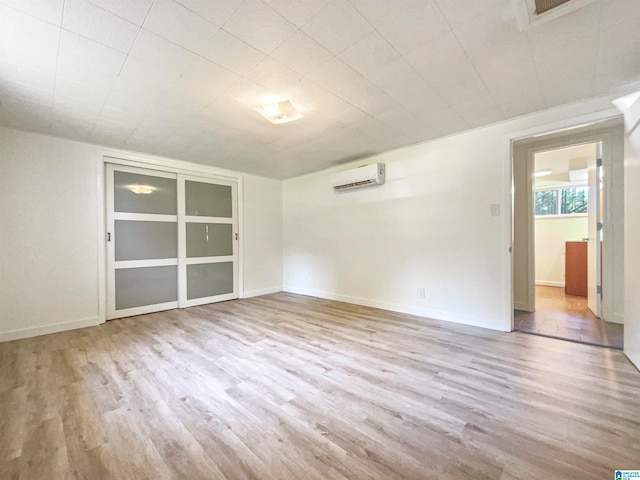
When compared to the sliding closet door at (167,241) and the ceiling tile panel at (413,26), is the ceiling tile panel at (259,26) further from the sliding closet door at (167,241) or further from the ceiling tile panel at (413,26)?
the sliding closet door at (167,241)

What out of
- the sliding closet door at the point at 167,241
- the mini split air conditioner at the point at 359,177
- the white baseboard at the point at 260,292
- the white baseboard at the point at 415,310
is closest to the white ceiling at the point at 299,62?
the mini split air conditioner at the point at 359,177

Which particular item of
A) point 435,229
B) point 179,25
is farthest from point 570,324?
point 179,25

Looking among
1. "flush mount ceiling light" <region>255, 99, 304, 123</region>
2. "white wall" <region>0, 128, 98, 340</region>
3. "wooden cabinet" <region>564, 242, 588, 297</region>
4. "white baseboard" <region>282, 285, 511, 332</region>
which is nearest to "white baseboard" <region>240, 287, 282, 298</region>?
"white baseboard" <region>282, 285, 511, 332</region>

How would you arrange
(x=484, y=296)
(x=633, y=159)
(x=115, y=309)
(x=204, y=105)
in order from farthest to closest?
(x=115, y=309)
(x=484, y=296)
(x=204, y=105)
(x=633, y=159)

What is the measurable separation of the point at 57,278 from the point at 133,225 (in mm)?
1034

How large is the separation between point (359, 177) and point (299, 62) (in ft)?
7.63

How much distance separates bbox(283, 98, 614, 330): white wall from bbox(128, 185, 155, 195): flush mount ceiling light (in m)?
2.70

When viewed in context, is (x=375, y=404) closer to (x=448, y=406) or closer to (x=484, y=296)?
(x=448, y=406)

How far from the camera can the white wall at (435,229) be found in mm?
2953

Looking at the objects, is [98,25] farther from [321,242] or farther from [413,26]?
[321,242]

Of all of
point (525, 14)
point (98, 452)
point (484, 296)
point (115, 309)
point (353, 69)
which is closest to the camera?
point (98, 452)

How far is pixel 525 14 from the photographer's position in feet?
4.84

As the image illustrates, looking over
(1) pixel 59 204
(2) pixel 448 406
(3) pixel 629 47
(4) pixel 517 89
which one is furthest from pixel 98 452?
(3) pixel 629 47

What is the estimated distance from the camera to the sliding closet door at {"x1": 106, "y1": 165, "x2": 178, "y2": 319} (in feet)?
12.0
